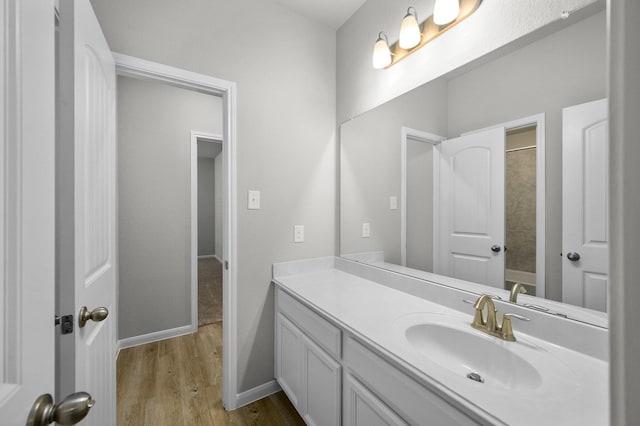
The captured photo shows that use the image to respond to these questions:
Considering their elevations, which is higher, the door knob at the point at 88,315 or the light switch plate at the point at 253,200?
the light switch plate at the point at 253,200

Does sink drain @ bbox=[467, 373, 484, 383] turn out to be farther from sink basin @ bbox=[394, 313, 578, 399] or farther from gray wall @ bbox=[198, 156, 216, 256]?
gray wall @ bbox=[198, 156, 216, 256]

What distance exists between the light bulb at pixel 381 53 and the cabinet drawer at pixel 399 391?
1472 millimetres

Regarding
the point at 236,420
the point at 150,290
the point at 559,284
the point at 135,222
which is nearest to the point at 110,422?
the point at 236,420

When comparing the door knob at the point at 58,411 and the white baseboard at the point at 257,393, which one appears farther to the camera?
the white baseboard at the point at 257,393

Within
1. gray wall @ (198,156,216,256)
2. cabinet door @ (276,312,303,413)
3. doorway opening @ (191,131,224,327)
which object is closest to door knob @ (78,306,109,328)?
cabinet door @ (276,312,303,413)

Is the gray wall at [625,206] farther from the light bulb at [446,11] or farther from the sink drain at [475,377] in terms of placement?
the light bulb at [446,11]

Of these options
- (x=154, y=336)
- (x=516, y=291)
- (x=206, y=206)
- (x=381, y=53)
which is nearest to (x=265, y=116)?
(x=381, y=53)

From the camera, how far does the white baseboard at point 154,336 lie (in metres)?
2.47

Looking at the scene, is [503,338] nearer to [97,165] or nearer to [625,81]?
[625,81]

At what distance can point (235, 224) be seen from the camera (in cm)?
173

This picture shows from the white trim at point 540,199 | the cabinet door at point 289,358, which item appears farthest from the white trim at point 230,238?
the white trim at point 540,199

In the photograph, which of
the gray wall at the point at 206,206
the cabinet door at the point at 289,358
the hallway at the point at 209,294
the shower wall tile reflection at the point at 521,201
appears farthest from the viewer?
the gray wall at the point at 206,206

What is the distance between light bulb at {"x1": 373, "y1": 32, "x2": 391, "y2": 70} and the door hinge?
1.78 meters

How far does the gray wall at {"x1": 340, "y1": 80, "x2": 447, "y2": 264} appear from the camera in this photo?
1.43m
